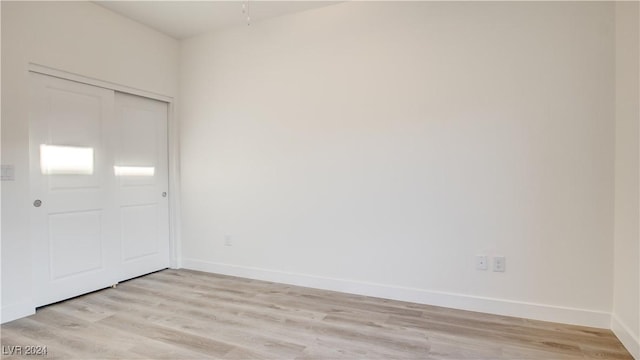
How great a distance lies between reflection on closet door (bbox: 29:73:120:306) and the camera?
113 inches

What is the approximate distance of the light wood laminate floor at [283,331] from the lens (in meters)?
2.18

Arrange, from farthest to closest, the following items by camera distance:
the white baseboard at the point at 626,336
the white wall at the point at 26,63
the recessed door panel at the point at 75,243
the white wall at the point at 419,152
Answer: the recessed door panel at the point at 75,243
the white wall at the point at 26,63
the white wall at the point at 419,152
the white baseboard at the point at 626,336

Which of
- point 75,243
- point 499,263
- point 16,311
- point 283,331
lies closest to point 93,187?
point 75,243

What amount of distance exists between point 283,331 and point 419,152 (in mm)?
1833

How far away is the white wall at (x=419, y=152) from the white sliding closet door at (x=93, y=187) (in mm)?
579

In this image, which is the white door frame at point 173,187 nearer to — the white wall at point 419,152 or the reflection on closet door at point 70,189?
the white wall at point 419,152

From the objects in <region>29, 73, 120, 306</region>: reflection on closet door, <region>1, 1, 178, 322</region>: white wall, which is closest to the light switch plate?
<region>1, 1, 178, 322</region>: white wall

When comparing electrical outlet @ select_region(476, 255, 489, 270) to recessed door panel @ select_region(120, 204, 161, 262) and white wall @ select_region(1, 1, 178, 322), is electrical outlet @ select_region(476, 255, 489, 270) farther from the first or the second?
white wall @ select_region(1, 1, 178, 322)

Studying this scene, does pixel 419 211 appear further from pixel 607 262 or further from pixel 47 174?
pixel 47 174

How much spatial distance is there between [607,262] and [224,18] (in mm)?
4061

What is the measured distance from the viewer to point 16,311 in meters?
2.66

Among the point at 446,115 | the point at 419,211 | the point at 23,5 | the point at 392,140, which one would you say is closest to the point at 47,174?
the point at 23,5

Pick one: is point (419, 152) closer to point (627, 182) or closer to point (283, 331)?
point (627, 182)

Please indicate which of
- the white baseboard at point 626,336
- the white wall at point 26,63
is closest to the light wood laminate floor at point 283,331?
the white baseboard at point 626,336
